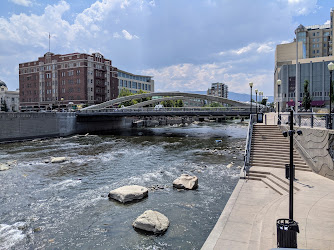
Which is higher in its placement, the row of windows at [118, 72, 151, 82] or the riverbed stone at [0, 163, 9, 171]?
the row of windows at [118, 72, 151, 82]

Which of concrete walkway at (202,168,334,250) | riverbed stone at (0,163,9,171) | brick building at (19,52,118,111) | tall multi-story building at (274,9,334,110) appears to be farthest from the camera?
brick building at (19,52,118,111)

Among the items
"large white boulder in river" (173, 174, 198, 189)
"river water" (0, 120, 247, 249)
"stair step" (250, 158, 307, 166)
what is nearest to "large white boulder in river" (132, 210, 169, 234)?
"river water" (0, 120, 247, 249)

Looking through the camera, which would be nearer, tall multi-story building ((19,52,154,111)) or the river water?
the river water

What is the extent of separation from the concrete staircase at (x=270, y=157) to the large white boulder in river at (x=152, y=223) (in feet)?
19.3

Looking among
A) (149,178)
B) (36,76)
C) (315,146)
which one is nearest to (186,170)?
(149,178)

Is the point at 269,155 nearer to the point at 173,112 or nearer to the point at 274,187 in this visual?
the point at 274,187

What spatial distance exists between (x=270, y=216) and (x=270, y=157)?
29.8 feet

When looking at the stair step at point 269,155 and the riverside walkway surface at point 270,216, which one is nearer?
the riverside walkway surface at point 270,216

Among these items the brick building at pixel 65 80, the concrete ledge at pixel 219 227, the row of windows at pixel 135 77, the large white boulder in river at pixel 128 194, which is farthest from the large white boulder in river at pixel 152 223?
the row of windows at pixel 135 77

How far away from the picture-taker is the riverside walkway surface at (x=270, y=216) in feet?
24.8

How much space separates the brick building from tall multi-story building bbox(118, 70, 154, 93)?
1109cm

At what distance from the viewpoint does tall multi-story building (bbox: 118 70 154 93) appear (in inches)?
4432

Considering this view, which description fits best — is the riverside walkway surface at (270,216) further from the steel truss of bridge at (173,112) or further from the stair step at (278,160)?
the steel truss of bridge at (173,112)

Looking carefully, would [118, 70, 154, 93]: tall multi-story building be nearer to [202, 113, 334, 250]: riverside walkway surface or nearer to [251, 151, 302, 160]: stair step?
[251, 151, 302, 160]: stair step
